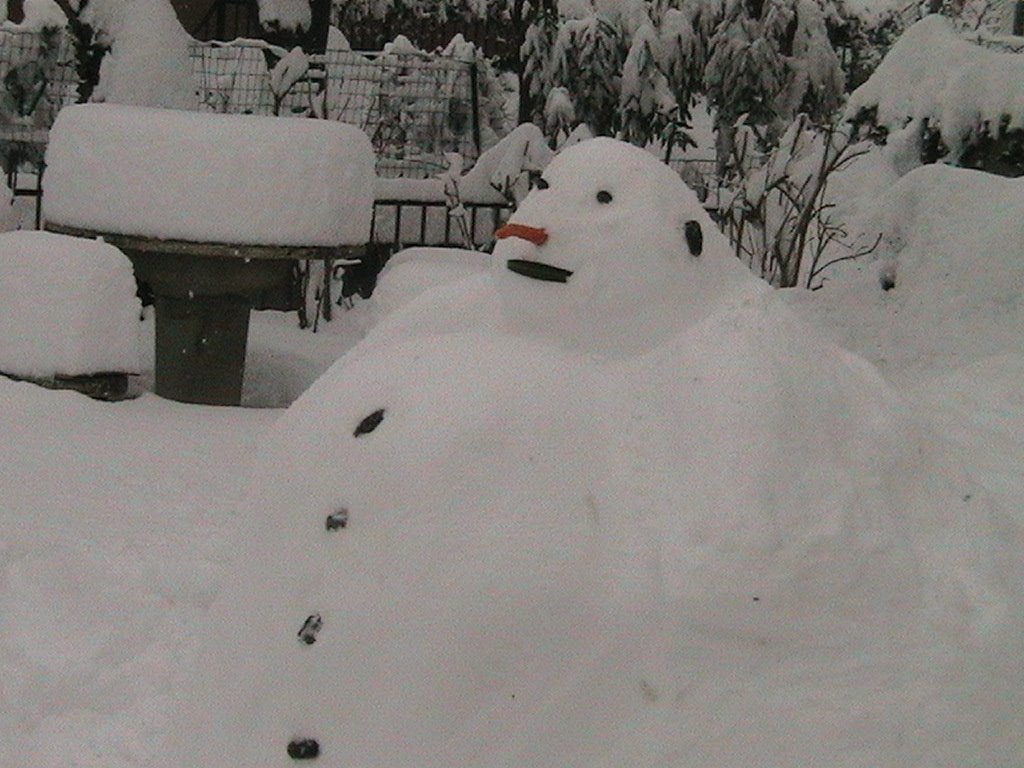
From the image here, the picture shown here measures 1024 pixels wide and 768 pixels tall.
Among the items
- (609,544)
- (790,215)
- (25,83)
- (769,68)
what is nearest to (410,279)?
(609,544)

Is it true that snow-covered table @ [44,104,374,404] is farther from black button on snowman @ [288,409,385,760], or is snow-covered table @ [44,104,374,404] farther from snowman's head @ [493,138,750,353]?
black button on snowman @ [288,409,385,760]

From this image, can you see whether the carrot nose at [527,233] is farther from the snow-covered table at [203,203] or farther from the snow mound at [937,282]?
the snow mound at [937,282]

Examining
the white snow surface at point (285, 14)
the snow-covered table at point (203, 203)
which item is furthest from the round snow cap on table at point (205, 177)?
the white snow surface at point (285, 14)

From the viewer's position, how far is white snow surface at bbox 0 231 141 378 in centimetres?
546

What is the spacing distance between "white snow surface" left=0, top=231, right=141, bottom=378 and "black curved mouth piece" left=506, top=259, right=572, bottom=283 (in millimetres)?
3618

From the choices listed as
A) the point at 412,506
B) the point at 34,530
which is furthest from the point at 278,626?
the point at 34,530

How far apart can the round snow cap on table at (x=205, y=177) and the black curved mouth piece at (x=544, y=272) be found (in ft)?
12.5

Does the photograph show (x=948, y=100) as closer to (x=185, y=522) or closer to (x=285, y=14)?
(x=285, y=14)

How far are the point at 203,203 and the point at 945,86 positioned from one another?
4035mm

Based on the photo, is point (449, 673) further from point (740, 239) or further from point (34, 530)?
point (740, 239)

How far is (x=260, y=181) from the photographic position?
19.4 ft

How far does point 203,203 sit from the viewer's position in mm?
5855

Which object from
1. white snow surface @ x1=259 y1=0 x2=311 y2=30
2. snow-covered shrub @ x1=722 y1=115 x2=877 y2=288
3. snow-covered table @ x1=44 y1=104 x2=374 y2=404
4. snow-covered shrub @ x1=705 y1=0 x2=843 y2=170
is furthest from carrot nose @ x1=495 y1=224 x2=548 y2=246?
white snow surface @ x1=259 y1=0 x2=311 y2=30

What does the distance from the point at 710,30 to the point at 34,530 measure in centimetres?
656
